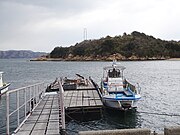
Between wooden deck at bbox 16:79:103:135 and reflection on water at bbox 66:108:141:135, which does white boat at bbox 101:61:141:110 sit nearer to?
reflection on water at bbox 66:108:141:135

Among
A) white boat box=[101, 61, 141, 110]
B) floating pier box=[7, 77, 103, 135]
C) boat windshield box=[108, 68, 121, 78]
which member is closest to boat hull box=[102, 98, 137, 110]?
white boat box=[101, 61, 141, 110]

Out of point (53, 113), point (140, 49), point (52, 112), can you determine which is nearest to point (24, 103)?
point (53, 113)

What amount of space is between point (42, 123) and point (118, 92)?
1385 centimetres

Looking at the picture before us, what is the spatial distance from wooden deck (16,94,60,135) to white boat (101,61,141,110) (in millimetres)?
6980

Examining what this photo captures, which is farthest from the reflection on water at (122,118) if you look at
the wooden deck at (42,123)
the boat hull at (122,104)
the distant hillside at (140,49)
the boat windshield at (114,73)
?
the distant hillside at (140,49)

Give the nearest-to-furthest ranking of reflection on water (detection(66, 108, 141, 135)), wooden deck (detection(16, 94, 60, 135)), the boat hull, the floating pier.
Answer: wooden deck (detection(16, 94, 60, 135)) → the floating pier → reflection on water (detection(66, 108, 141, 135)) → the boat hull

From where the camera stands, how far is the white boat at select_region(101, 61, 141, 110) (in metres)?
20.1

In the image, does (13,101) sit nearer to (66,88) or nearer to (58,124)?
(66,88)

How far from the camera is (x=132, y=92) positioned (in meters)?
22.4

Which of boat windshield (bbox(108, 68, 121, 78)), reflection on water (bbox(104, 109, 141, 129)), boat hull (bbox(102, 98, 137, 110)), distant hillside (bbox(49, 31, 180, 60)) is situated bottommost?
reflection on water (bbox(104, 109, 141, 129))

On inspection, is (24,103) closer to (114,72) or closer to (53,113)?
(53,113)

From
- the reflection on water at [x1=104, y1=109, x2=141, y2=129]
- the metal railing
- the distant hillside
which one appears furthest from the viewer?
the distant hillside

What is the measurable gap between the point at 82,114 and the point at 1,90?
15596mm

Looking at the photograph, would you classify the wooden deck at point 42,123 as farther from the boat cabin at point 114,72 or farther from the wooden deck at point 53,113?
the boat cabin at point 114,72
